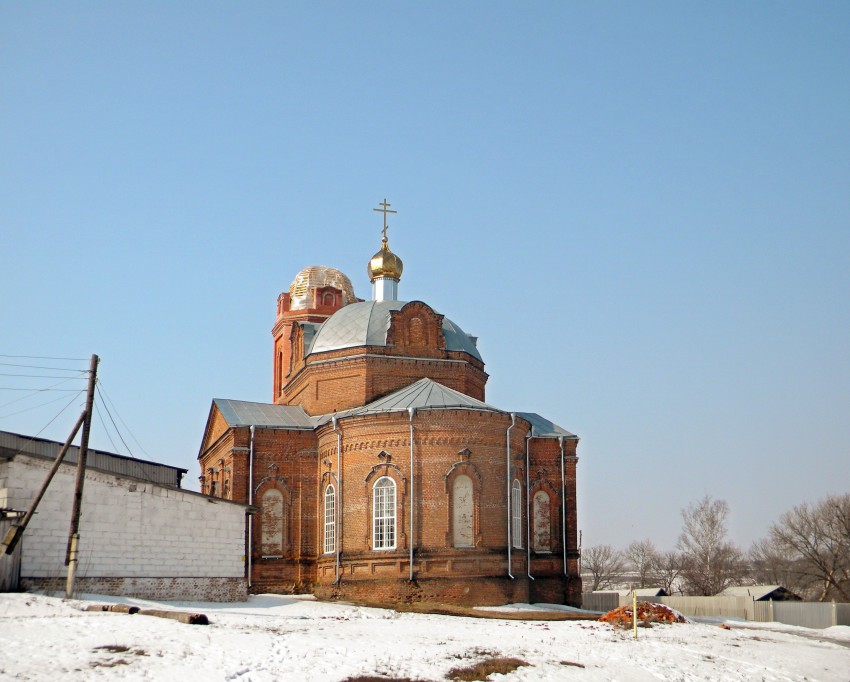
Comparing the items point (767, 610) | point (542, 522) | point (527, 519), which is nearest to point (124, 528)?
point (527, 519)

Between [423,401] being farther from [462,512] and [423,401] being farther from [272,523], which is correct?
[272,523]

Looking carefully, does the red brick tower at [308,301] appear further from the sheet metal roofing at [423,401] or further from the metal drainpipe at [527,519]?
the metal drainpipe at [527,519]

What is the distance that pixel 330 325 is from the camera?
3722 centimetres

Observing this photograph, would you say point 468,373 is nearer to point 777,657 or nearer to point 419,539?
point 419,539

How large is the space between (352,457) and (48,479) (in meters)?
11.0

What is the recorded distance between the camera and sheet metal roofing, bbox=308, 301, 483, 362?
35.9 metres

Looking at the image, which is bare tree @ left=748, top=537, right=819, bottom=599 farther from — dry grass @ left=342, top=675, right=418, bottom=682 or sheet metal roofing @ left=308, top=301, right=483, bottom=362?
dry grass @ left=342, top=675, right=418, bottom=682

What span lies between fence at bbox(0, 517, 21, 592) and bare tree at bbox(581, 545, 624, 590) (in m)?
61.6

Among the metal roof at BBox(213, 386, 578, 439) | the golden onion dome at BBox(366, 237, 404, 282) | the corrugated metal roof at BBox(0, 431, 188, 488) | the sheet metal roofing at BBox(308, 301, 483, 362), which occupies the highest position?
the golden onion dome at BBox(366, 237, 404, 282)

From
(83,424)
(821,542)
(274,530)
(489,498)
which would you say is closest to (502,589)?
(489,498)

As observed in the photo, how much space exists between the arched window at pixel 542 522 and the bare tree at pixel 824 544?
68.2ft

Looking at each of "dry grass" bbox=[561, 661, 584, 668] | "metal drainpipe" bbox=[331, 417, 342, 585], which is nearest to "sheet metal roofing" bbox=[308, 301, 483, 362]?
"metal drainpipe" bbox=[331, 417, 342, 585]

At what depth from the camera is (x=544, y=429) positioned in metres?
35.4

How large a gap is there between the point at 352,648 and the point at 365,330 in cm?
1959
